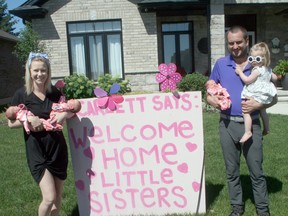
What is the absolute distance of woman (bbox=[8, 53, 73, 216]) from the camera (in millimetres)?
2889

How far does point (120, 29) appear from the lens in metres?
12.9

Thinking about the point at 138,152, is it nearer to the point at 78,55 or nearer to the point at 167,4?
the point at 167,4

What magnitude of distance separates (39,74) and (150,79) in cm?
1002

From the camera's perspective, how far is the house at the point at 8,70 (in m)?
20.9

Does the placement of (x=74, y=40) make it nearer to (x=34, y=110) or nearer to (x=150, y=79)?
(x=150, y=79)

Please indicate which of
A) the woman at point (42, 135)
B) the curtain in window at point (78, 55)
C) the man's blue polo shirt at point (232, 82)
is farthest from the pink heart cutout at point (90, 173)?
the curtain in window at point (78, 55)

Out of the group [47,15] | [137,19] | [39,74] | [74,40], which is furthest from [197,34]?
[39,74]

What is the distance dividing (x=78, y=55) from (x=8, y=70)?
1041 cm

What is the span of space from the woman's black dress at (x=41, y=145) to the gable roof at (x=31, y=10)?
34.0ft

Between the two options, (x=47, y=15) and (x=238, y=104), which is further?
(x=47, y=15)

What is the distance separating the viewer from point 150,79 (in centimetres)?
1280

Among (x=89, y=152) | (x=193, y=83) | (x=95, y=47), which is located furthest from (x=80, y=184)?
(x=95, y=47)

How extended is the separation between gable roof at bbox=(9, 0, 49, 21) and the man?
10.6 metres

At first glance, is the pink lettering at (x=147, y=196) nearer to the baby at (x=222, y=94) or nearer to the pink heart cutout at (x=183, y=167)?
the pink heart cutout at (x=183, y=167)
